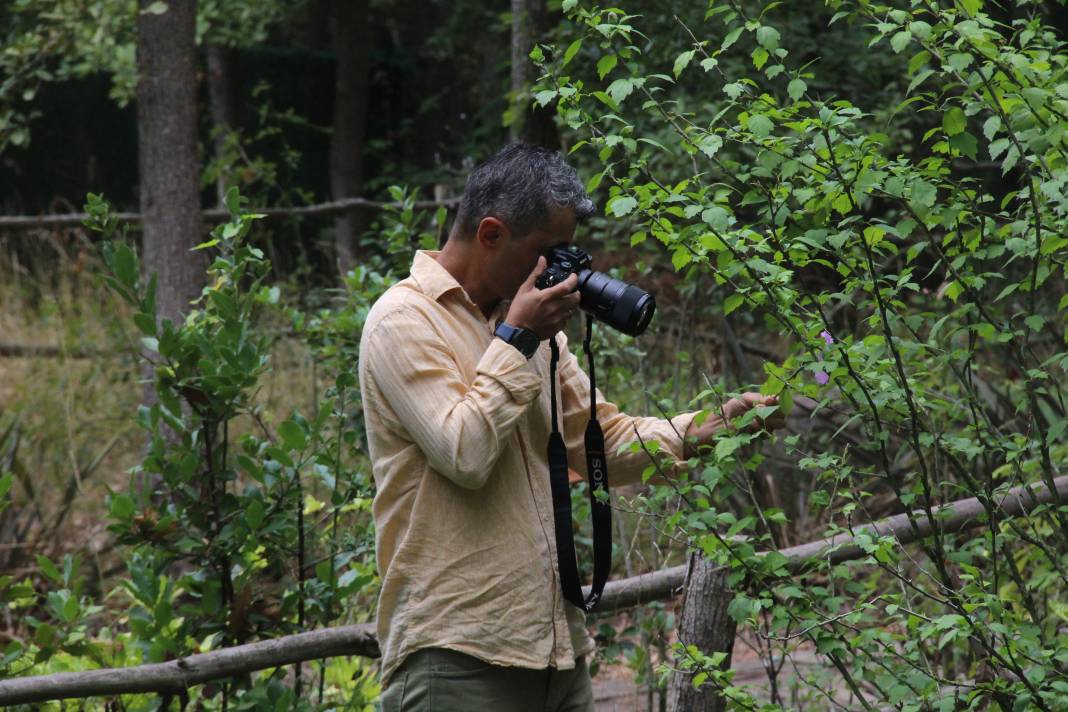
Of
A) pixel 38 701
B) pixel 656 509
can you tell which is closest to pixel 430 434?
pixel 656 509

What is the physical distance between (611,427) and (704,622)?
2.44 ft

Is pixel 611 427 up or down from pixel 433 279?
down

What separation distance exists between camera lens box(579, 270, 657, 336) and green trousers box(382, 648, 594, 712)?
2.10ft

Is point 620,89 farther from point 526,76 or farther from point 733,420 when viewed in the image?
point 526,76

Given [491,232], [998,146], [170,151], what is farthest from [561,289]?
[170,151]

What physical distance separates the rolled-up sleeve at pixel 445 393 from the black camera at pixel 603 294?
180mm

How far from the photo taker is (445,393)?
86.6 inches

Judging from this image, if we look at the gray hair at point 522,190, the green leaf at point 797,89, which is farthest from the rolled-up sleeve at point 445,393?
the green leaf at point 797,89

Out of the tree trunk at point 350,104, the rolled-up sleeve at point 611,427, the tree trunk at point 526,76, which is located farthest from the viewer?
the tree trunk at point 350,104

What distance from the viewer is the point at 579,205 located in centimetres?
237

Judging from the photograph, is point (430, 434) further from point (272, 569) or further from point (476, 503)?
point (272, 569)

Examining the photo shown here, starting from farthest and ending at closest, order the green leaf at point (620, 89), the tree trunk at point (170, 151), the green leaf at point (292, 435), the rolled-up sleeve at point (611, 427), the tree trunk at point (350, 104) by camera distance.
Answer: the tree trunk at point (350, 104) < the tree trunk at point (170, 151) < the green leaf at point (292, 435) < the rolled-up sleeve at point (611, 427) < the green leaf at point (620, 89)

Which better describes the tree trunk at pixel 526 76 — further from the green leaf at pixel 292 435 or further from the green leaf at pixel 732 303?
the green leaf at pixel 732 303

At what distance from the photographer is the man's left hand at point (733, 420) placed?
2527 millimetres
